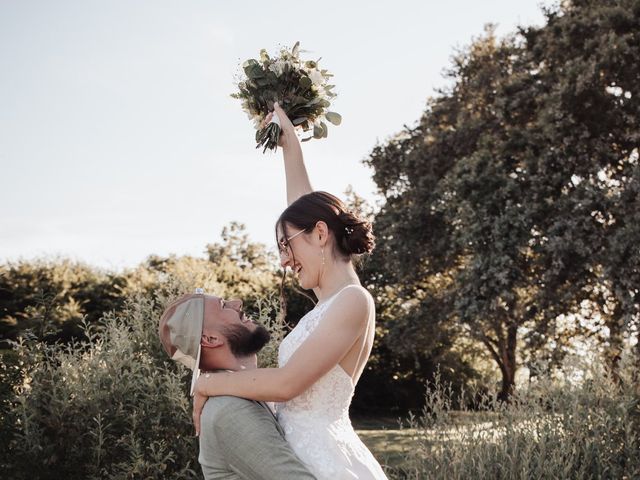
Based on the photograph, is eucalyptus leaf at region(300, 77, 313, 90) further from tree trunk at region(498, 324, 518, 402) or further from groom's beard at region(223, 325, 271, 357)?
tree trunk at region(498, 324, 518, 402)

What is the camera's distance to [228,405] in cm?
231

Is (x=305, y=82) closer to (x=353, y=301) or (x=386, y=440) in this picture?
(x=353, y=301)

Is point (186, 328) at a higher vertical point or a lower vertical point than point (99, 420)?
higher

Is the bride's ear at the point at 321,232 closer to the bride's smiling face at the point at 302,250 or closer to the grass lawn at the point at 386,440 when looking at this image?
the bride's smiling face at the point at 302,250

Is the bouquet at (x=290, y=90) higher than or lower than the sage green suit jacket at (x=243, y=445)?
higher

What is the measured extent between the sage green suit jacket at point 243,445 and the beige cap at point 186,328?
18 centimetres

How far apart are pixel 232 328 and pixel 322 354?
0.32 metres

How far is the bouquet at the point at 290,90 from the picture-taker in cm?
377

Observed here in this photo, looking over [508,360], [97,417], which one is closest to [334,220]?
[97,417]

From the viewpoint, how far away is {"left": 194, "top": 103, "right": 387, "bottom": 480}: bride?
2373 millimetres

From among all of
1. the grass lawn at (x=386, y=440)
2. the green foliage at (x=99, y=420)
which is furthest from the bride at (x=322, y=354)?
the grass lawn at (x=386, y=440)

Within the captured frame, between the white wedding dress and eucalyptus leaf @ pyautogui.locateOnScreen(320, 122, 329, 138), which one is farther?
eucalyptus leaf @ pyautogui.locateOnScreen(320, 122, 329, 138)

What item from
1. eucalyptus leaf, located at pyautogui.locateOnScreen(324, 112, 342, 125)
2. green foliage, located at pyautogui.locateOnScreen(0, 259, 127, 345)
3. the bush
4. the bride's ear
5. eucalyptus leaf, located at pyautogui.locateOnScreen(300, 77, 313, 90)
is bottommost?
the bush

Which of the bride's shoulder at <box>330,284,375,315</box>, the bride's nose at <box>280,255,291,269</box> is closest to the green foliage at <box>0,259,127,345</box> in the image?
the bride's nose at <box>280,255,291,269</box>
